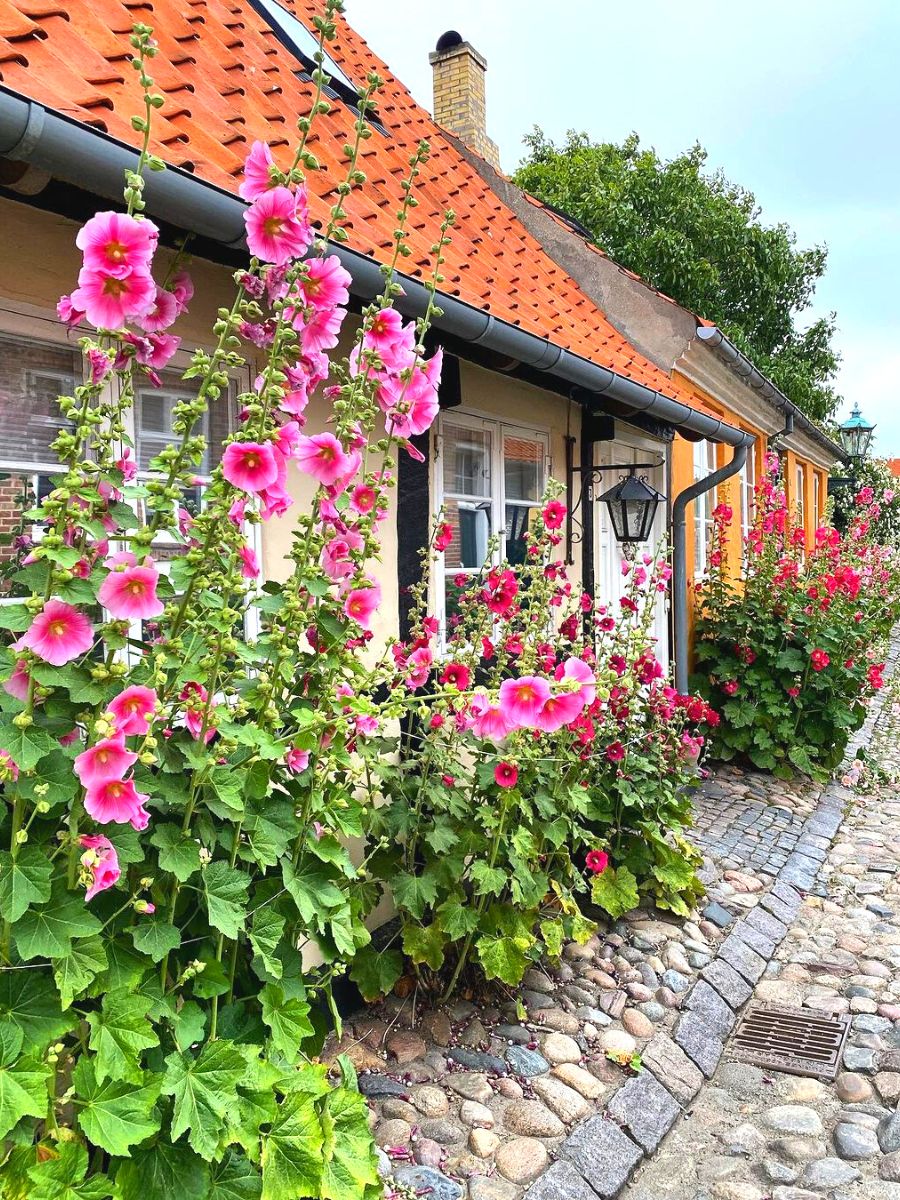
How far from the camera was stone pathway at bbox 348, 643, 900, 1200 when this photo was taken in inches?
106

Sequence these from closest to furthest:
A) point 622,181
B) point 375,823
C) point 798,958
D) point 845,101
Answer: point 375,823, point 798,958, point 845,101, point 622,181

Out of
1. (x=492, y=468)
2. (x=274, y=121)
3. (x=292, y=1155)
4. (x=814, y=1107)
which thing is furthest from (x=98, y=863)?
(x=492, y=468)

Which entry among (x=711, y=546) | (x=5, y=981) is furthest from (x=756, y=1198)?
(x=711, y=546)

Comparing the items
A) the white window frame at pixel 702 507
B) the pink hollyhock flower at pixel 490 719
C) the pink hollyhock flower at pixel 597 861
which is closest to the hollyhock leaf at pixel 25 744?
the pink hollyhock flower at pixel 490 719

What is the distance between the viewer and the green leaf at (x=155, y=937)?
1.73m

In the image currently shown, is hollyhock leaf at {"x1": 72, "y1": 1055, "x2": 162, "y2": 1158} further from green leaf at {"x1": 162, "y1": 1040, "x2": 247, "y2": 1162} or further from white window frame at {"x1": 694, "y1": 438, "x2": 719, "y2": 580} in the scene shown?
white window frame at {"x1": 694, "y1": 438, "x2": 719, "y2": 580}

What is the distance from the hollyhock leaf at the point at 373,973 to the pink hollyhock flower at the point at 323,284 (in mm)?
2263

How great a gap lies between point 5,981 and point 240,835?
51 centimetres

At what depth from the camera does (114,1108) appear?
1646mm

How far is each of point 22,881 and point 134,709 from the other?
34 centimetres

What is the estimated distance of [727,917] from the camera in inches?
177

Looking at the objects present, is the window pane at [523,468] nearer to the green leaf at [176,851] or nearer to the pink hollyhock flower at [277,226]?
the pink hollyhock flower at [277,226]

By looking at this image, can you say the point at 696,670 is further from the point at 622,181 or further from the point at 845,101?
the point at 622,181

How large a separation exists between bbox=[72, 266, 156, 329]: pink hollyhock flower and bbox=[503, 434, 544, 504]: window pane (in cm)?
355
